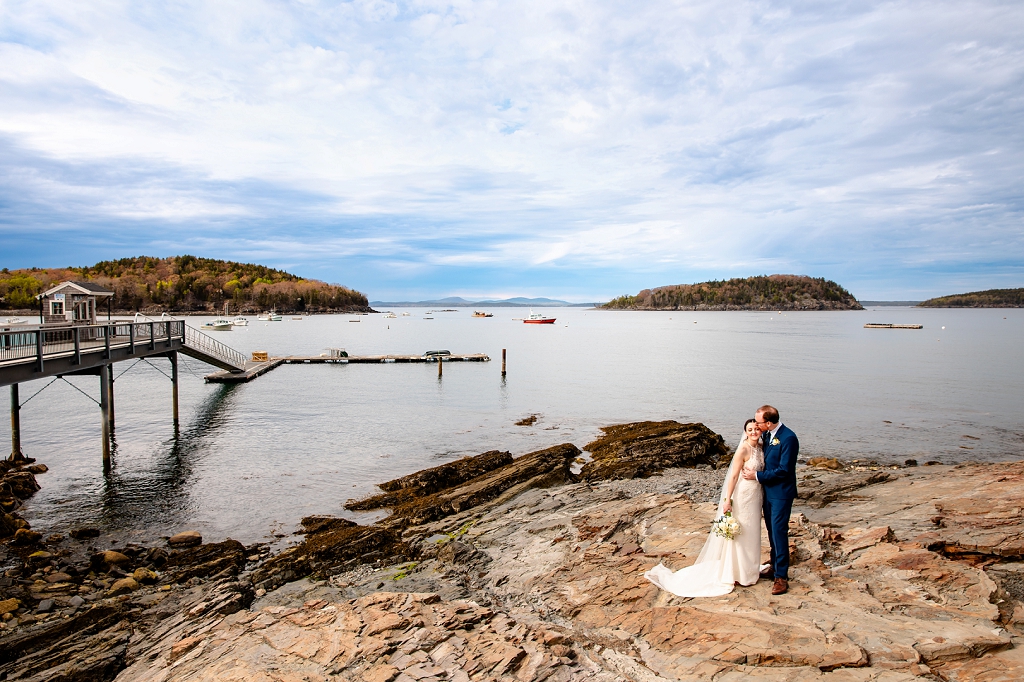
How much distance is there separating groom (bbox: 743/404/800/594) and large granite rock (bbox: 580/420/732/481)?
10.7m

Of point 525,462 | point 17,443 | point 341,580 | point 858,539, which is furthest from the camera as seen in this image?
point 17,443

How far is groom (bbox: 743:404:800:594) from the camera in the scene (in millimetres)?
6867

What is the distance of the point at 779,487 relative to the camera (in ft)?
23.2

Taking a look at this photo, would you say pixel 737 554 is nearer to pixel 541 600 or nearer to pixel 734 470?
pixel 734 470

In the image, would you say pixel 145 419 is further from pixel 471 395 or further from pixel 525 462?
pixel 525 462

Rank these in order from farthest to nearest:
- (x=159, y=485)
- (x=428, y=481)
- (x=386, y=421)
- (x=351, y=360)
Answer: (x=351, y=360)
(x=386, y=421)
(x=159, y=485)
(x=428, y=481)

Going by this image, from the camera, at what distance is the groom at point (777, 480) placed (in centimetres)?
687

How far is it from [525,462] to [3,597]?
12833mm

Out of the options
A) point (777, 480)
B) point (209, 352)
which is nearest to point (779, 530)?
point (777, 480)

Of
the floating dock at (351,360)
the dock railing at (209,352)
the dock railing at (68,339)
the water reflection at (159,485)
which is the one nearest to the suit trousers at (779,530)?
the water reflection at (159,485)

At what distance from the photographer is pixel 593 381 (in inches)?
1849

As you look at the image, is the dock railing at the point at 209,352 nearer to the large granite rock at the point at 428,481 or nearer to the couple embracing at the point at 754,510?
the large granite rock at the point at 428,481

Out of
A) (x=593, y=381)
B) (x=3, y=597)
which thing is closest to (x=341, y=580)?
(x=3, y=597)

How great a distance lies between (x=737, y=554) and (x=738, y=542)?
163 mm
